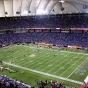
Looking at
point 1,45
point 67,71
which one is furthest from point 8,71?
point 1,45

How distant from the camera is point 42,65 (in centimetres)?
2878

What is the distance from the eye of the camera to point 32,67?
28109 mm

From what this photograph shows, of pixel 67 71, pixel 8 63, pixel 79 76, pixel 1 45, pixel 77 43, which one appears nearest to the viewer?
pixel 79 76

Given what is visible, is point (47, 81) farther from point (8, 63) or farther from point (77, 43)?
point (77, 43)

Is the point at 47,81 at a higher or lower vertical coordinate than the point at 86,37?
lower

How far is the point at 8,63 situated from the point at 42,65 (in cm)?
744

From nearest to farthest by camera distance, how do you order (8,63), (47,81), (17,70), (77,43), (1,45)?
(47,81) → (17,70) → (8,63) → (77,43) → (1,45)

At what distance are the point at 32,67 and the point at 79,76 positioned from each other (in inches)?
357

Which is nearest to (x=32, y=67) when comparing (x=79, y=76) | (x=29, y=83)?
(x=29, y=83)

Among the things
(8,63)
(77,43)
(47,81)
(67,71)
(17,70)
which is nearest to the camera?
(47,81)

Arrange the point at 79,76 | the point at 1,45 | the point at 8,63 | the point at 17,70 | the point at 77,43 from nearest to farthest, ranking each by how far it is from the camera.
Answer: the point at 79,76, the point at 17,70, the point at 8,63, the point at 77,43, the point at 1,45

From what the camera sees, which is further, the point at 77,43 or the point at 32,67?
the point at 77,43

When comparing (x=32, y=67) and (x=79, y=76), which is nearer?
(x=79, y=76)

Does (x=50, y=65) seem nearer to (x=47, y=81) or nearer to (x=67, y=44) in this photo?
(x=47, y=81)
